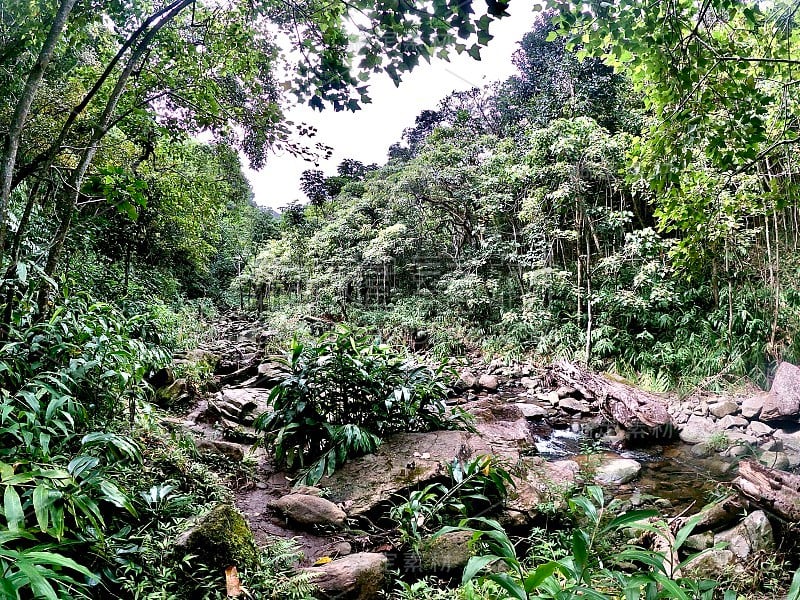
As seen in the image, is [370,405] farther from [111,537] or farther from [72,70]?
[72,70]

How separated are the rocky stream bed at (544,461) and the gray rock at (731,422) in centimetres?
2

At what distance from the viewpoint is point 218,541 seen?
1.77 metres

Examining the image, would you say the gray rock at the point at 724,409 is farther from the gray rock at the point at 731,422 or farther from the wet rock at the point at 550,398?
the wet rock at the point at 550,398

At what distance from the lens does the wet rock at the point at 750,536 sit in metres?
2.37

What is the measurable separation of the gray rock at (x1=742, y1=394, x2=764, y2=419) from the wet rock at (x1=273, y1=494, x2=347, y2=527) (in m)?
5.19

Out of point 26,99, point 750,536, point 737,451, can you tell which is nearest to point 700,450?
point 737,451

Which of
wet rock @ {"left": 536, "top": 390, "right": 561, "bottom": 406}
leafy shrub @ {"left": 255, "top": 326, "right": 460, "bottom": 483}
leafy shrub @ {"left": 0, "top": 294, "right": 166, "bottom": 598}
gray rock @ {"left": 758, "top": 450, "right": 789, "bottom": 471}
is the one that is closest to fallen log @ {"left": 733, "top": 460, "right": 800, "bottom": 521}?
gray rock @ {"left": 758, "top": 450, "right": 789, "bottom": 471}

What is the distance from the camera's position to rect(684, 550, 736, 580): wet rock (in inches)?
86.2

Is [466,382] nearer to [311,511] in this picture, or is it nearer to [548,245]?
[548,245]

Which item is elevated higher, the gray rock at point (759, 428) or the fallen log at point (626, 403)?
the fallen log at point (626, 403)

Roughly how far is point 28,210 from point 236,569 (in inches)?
80.2

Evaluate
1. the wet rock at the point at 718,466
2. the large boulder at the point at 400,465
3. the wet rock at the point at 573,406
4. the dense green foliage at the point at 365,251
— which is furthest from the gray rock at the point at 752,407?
the large boulder at the point at 400,465

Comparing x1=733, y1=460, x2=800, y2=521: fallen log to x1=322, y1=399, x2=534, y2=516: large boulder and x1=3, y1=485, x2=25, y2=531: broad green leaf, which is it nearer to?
x1=322, y1=399, x2=534, y2=516: large boulder

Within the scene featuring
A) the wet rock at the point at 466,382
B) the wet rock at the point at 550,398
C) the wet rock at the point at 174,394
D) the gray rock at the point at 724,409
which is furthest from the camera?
the wet rock at the point at 466,382
